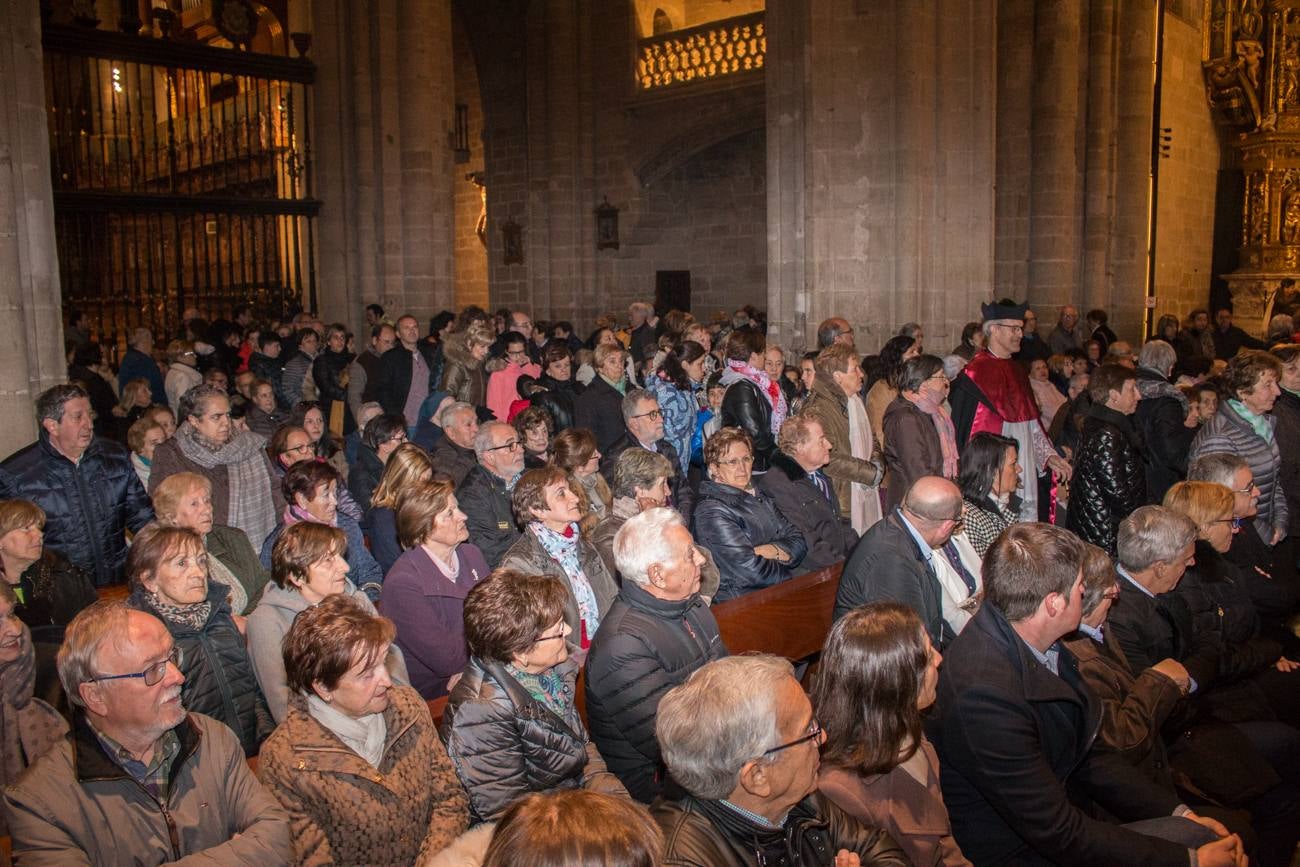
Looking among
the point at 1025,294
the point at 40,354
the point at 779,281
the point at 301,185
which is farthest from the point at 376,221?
the point at 1025,294

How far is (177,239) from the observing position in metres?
12.2

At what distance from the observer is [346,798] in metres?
2.88

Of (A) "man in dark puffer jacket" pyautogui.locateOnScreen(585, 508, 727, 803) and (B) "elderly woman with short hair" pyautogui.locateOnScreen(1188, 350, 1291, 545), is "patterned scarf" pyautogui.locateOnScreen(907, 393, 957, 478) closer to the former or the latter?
(B) "elderly woman with short hair" pyautogui.locateOnScreen(1188, 350, 1291, 545)

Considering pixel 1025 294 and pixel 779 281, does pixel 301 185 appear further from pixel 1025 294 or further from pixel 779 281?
pixel 1025 294

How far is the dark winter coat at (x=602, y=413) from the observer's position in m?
7.75

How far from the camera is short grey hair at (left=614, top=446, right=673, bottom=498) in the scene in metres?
4.84

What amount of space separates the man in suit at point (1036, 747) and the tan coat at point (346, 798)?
1.49 metres

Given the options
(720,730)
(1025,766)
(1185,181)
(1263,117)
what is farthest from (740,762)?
(1263,117)

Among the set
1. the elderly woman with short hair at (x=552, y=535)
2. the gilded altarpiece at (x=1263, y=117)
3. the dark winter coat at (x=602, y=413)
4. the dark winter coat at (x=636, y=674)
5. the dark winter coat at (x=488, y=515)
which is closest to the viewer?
the dark winter coat at (x=636, y=674)

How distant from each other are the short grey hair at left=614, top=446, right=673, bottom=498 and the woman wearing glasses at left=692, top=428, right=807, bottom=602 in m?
0.29

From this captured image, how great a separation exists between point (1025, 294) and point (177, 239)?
1150cm

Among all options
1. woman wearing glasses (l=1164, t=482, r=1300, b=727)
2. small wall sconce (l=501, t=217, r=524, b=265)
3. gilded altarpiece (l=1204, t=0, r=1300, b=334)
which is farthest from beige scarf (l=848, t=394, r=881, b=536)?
gilded altarpiece (l=1204, t=0, r=1300, b=334)

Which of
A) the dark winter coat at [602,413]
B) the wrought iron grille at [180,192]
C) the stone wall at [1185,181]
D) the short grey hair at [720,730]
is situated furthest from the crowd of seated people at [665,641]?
the stone wall at [1185,181]

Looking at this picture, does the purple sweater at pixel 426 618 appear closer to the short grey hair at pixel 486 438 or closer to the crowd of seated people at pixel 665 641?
the crowd of seated people at pixel 665 641
